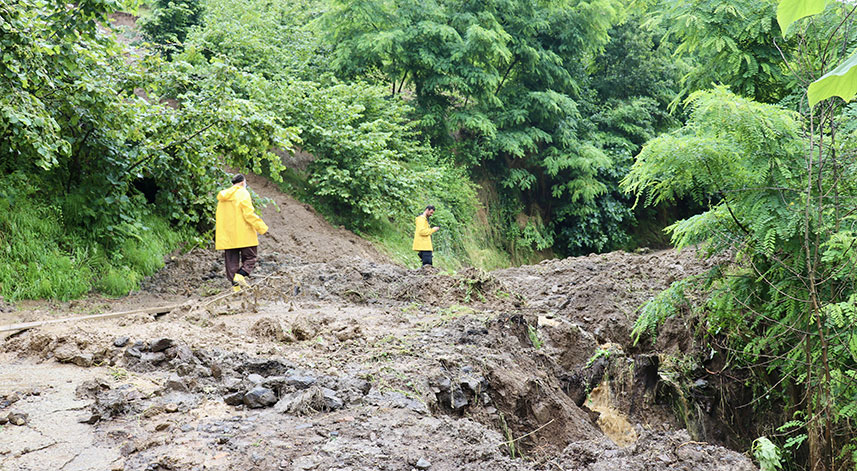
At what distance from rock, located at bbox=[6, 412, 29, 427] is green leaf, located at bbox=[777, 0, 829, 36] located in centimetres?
437

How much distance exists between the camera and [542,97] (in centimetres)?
1997

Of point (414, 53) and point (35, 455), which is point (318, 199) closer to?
point (414, 53)

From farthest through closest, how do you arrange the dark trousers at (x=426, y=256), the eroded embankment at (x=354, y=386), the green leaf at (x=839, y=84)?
the dark trousers at (x=426, y=256)
the eroded embankment at (x=354, y=386)
the green leaf at (x=839, y=84)

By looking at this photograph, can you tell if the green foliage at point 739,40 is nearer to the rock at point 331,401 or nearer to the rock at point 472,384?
the rock at point 472,384

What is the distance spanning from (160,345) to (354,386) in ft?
5.88

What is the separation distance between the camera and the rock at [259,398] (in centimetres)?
428

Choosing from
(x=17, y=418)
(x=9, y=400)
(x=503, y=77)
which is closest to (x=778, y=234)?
(x=17, y=418)

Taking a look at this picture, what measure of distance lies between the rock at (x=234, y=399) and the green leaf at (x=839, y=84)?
4.09 m

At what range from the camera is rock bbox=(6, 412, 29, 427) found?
3836 millimetres

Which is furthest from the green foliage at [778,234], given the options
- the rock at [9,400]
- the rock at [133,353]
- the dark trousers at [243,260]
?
the dark trousers at [243,260]

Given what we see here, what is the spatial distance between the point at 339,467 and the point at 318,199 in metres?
13.9

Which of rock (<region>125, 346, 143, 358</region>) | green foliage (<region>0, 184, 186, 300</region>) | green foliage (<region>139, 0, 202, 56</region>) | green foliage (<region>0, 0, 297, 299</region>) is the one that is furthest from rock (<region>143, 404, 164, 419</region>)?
green foliage (<region>139, 0, 202, 56</region>)

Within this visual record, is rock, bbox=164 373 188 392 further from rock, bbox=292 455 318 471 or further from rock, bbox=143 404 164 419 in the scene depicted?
rock, bbox=292 455 318 471

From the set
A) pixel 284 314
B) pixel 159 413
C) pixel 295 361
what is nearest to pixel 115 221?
pixel 284 314
